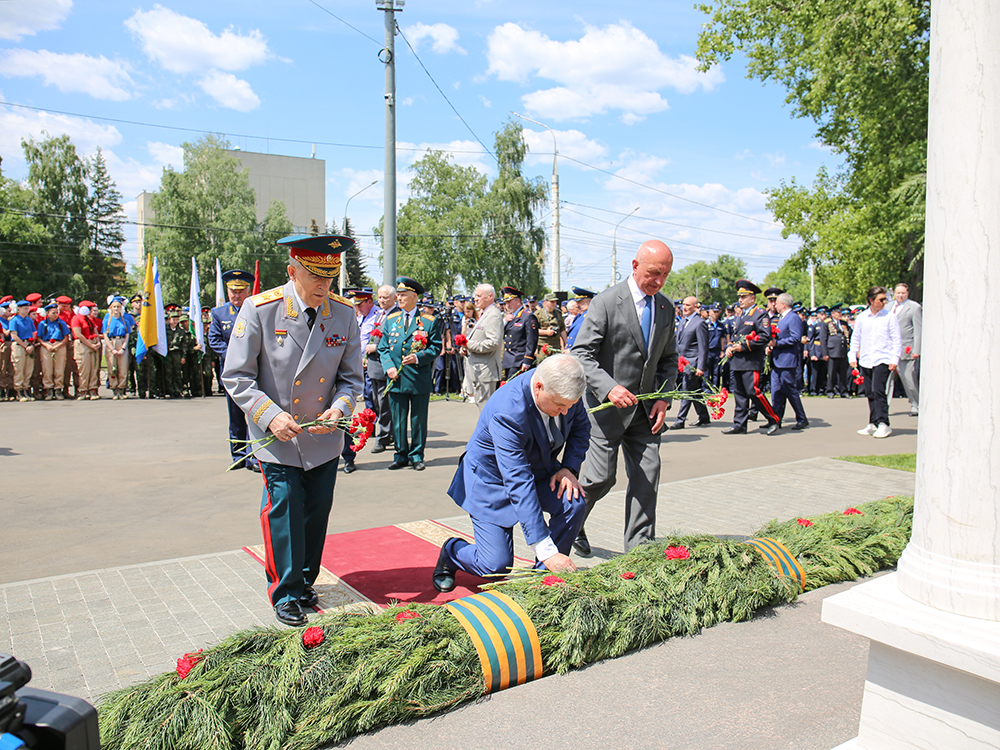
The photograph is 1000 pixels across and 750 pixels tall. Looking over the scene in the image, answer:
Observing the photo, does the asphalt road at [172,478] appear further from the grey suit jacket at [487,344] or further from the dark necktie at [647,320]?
the dark necktie at [647,320]

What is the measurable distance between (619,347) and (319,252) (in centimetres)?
Result: 209

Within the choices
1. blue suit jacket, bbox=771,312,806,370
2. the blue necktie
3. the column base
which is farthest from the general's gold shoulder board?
blue suit jacket, bbox=771,312,806,370

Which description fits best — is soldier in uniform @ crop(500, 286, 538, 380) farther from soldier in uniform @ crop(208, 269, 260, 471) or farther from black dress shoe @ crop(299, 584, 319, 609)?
black dress shoe @ crop(299, 584, 319, 609)

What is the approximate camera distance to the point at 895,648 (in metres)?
2.75

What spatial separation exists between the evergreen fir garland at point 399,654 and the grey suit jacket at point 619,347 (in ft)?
3.20

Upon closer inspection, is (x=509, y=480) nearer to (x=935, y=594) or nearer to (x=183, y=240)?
(x=935, y=594)

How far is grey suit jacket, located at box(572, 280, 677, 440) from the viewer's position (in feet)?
16.9

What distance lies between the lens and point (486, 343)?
9.54 meters

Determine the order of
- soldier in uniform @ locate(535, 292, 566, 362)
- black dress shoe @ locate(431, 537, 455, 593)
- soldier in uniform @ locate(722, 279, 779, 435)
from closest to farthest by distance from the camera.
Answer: black dress shoe @ locate(431, 537, 455, 593)
soldier in uniform @ locate(722, 279, 779, 435)
soldier in uniform @ locate(535, 292, 566, 362)

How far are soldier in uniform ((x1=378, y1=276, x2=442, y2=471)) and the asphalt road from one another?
341mm

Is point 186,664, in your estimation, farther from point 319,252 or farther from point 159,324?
point 159,324

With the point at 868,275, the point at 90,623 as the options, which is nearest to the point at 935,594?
the point at 90,623

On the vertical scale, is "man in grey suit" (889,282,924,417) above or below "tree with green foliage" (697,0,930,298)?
below

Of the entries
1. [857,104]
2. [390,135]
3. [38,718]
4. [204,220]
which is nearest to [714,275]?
[204,220]
